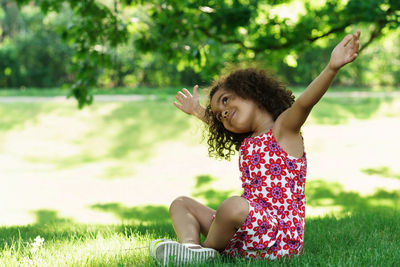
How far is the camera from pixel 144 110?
15352 millimetres

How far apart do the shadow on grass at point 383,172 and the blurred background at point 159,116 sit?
6cm

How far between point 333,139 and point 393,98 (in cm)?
681

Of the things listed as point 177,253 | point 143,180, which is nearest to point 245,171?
point 177,253

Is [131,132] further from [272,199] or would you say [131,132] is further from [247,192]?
[272,199]

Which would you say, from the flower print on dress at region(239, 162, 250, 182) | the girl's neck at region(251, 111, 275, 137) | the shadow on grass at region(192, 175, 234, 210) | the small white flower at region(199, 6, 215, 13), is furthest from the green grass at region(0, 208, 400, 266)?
the shadow on grass at region(192, 175, 234, 210)

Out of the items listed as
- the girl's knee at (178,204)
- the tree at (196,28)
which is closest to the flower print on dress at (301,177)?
the girl's knee at (178,204)

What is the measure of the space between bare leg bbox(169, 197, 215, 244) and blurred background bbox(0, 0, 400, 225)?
408mm

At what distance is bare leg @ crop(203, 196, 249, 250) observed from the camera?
2.35 m

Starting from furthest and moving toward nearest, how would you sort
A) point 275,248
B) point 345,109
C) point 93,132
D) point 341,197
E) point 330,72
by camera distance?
point 345,109
point 93,132
point 341,197
point 275,248
point 330,72

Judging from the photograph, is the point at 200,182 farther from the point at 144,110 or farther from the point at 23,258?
the point at 23,258

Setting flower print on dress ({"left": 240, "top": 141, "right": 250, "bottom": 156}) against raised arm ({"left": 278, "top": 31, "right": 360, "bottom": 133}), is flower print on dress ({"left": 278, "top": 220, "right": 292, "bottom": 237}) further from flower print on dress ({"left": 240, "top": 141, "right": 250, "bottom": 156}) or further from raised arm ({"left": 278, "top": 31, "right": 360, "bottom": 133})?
raised arm ({"left": 278, "top": 31, "right": 360, "bottom": 133})

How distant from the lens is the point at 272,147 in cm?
259

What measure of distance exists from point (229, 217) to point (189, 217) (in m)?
0.48

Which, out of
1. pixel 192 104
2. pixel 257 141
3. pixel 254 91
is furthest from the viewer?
pixel 192 104
